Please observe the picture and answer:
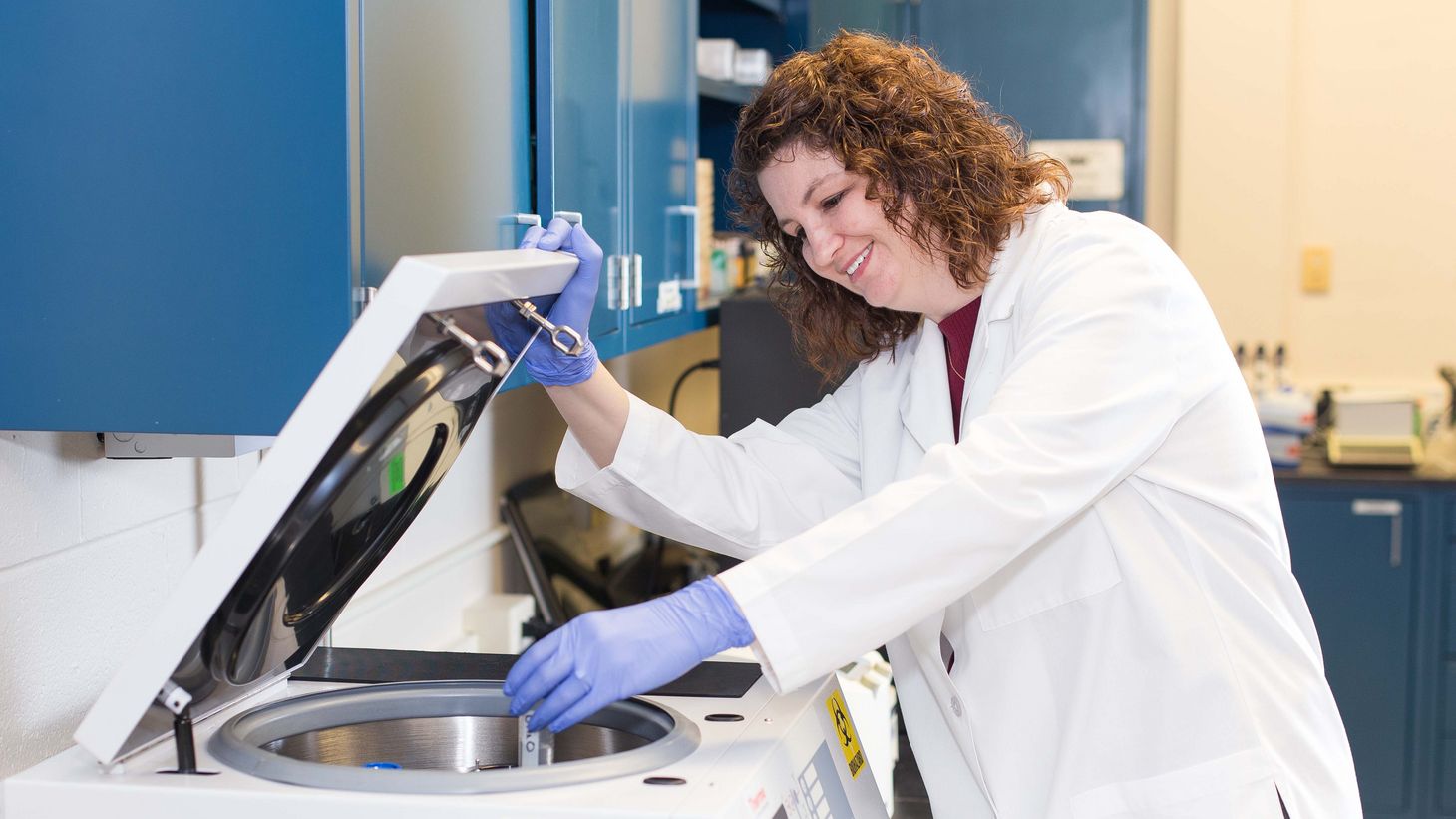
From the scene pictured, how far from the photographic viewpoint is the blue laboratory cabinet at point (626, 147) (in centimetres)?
152

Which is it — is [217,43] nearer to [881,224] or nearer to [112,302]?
[112,302]

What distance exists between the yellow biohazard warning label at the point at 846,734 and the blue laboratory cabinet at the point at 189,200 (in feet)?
1.90

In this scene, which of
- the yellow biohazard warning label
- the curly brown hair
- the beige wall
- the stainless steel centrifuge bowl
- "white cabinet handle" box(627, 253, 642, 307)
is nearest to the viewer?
the stainless steel centrifuge bowl

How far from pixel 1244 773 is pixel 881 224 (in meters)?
0.67

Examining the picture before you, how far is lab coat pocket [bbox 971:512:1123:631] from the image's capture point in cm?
135

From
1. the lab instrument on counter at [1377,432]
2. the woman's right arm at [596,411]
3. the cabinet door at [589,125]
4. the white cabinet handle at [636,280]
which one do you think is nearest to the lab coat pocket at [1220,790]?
the woman's right arm at [596,411]

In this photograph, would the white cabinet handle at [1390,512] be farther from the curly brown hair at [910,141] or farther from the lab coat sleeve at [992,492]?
the lab coat sleeve at [992,492]

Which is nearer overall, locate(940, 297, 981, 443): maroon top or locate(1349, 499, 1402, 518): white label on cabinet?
locate(940, 297, 981, 443): maroon top

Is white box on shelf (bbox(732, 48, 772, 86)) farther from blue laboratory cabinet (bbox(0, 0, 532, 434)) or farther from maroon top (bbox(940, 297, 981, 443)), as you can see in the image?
blue laboratory cabinet (bbox(0, 0, 532, 434))

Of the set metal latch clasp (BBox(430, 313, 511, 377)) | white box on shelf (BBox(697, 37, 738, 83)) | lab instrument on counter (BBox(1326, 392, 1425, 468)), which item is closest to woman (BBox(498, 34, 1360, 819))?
metal latch clasp (BBox(430, 313, 511, 377))

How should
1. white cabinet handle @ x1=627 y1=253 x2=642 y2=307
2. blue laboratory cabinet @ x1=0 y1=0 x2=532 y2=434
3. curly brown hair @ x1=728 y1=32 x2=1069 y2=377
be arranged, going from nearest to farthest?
blue laboratory cabinet @ x1=0 y1=0 x2=532 y2=434 → curly brown hair @ x1=728 y1=32 x2=1069 y2=377 → white cabinet handle @ x1=627 y1=253 x2=642 y2=307

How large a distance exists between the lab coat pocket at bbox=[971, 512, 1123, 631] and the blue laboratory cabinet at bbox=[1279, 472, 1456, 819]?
2.44 meters

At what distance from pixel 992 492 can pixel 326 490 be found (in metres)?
0.55

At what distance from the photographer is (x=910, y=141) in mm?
1457
